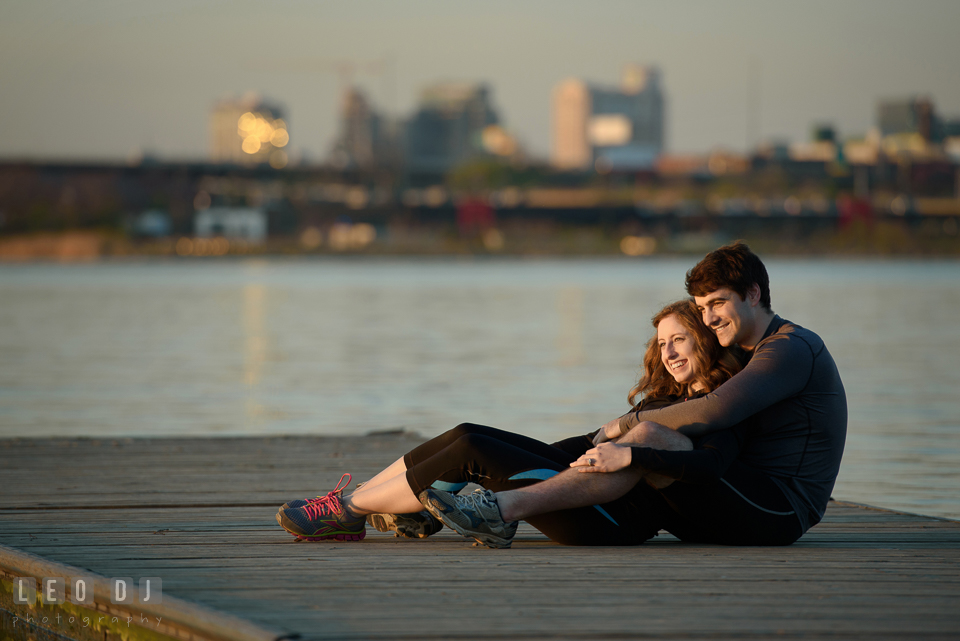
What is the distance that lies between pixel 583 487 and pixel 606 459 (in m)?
0.16

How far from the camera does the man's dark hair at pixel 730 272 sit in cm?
388

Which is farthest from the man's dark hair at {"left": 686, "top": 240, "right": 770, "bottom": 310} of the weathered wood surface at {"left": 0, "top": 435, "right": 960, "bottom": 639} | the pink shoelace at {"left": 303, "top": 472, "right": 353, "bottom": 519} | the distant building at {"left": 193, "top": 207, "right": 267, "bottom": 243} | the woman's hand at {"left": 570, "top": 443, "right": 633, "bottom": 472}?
the distant building at {"left": 193, "top": 207, "right": 267, "bottom": 243}

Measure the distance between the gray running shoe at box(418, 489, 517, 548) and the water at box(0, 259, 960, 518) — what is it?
11.8ft

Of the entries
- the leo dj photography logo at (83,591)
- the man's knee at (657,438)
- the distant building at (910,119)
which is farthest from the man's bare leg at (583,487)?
the distant building at (910,119)

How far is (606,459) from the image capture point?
152 inches

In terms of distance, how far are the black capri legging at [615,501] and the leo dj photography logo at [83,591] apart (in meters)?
1.03

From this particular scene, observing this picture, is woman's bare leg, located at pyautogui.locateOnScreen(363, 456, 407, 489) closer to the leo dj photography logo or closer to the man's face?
the leo dj photography logo

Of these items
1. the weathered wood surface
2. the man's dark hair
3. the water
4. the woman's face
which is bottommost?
the water

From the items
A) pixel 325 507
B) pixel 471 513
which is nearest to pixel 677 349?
pixel 471 513

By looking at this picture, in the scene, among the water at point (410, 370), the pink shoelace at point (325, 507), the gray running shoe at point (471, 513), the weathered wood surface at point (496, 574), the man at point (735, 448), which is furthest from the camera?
the water at point (410, 370)

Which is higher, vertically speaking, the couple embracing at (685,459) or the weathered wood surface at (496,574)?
the couple embracing at (685,459)

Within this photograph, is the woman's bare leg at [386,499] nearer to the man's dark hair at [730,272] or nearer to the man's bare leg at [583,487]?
the man's bare leg at [583,487]

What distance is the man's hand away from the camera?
4113 millimetres

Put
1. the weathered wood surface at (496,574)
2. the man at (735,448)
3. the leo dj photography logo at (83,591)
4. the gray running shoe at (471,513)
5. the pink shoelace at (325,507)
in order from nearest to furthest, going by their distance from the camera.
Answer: the weathered wood surface at (496,574) → the leo dj photography logo at (83,591) → the man at (735,448) → the gray running shoe at (471,513) → the pink shoelace at (325,507)
